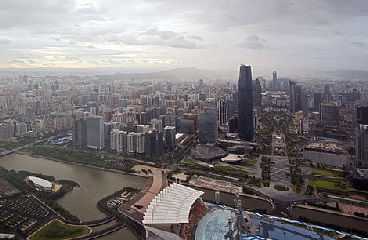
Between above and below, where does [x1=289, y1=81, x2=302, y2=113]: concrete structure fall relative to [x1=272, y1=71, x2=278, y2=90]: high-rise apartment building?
below

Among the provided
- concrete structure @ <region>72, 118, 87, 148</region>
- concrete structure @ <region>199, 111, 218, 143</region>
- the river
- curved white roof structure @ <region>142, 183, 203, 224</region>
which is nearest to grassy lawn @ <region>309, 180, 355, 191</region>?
curved white roof structure @ <region>142, 183, 203, 224</region>

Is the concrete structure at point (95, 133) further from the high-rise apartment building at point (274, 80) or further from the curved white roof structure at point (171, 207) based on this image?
the high-rise apartment building at point (274, 80)

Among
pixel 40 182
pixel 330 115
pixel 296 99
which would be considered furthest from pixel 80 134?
pixel 296 99

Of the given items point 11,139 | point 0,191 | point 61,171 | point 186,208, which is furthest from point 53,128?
point 186,208

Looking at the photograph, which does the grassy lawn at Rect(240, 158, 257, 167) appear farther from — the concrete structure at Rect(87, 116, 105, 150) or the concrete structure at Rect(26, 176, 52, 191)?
the concrete structure at Rect(26, 176, 52, 191)

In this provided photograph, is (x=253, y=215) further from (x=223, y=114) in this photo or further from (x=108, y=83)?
(x=108, y=83)

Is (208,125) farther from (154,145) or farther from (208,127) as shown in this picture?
(154,145)
